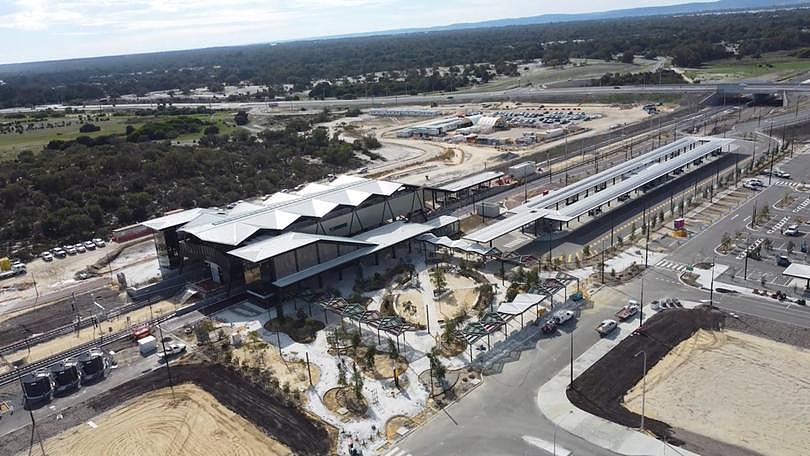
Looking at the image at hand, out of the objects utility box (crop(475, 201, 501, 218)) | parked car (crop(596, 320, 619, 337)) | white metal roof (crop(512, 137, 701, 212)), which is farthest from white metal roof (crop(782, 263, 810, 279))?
utility box (crop(475, 201, 501, 218))

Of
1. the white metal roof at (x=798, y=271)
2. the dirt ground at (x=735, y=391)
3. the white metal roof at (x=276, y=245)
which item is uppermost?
the white metal roof at (x=276, y=245)

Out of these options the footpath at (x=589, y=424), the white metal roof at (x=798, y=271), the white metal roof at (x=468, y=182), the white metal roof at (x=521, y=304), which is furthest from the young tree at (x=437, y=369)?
the white metal roof at (x=468, y=182)

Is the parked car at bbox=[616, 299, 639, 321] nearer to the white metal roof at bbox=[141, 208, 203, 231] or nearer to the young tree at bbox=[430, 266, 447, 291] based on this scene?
the young tree at bbox=[430, 266, 447, 291]

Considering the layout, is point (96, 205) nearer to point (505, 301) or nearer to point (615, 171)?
point (505, 301)

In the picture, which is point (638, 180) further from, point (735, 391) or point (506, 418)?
point (506, 418)

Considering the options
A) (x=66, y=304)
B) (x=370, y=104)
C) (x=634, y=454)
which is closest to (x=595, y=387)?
(x=634, y=454)

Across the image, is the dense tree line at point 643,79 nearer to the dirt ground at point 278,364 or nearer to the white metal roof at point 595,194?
the white metal roof at point 595,194

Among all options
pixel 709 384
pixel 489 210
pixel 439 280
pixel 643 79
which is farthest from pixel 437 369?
pixel 643 79
